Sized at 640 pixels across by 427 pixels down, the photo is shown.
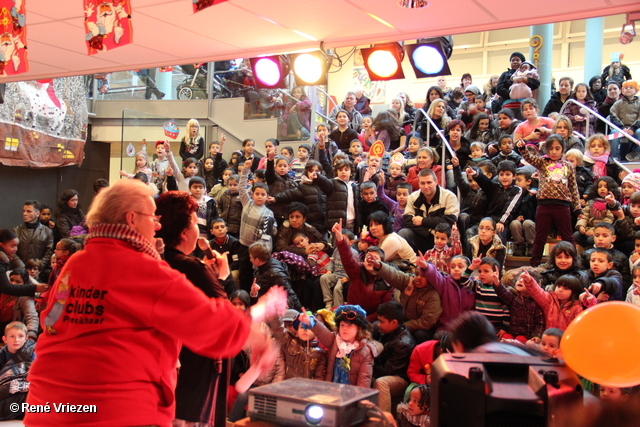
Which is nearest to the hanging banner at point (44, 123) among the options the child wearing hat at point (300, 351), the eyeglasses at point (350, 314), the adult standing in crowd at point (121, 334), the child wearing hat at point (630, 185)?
the child wearing hat at point (300, 351)

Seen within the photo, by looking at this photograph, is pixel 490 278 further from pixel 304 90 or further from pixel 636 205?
pixel 304 90

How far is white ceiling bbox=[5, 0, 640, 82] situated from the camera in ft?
13.2

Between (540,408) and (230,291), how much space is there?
4945 mm

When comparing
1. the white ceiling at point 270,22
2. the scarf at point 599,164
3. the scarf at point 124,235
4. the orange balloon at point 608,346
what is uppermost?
the white ceiling at point 270,22

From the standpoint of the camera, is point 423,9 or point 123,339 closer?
point 123,339

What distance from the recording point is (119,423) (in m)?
1.80

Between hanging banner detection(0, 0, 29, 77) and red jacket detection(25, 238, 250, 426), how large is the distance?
3.32 m

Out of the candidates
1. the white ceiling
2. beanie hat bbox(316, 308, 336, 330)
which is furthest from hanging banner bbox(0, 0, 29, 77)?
beanie hat bbox(316, 308, 336, 330)

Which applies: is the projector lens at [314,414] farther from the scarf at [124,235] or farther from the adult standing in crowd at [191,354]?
the adult standing in crowd at [191,354]

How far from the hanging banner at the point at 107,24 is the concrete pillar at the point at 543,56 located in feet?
31.2

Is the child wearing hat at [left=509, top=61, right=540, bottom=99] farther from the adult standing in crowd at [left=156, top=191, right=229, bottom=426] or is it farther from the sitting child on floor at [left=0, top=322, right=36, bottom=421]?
the adult standing in crowd at [left=156, top=191, right=229, bottom=426]

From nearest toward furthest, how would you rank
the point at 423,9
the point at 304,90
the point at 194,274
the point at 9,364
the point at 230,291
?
the point at 194,274 → the point at 423,9 → the point at 9,364 → the point at 230,291 → the point at 304,90

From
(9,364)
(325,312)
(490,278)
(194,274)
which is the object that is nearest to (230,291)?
(325,312)

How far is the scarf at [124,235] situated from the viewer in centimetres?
198
